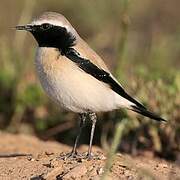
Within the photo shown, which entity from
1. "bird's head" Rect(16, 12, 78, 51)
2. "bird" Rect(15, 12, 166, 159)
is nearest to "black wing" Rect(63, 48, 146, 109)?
"bird" Rect(15, 12, 166, 159)

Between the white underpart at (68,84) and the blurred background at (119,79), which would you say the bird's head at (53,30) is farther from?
the blurred background at (119,79)

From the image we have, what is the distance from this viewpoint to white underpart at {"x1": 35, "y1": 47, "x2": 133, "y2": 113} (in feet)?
21.4

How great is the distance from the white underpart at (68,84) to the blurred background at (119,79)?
98 centimetres

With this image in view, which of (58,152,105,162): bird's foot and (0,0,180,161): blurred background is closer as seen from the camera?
(58,152,105,162): bird's foot

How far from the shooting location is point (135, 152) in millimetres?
8844

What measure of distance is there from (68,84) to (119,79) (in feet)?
9.49

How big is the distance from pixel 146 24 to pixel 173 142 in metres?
6.08

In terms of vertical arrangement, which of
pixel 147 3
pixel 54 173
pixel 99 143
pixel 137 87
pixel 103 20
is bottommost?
pixel 54 173

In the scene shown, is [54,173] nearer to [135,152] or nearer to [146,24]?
[135,152]

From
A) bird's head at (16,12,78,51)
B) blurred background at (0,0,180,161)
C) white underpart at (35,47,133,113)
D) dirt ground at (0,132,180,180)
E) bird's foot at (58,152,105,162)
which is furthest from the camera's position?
blurred background at (0,0,180,161)

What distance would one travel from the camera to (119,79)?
9.34m

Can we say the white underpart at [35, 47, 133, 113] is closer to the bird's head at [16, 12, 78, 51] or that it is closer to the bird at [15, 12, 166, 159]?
the bird at [15, 12, 166, 159]

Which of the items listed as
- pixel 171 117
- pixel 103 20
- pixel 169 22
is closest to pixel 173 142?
pixel 171 117

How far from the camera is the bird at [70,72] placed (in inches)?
258
